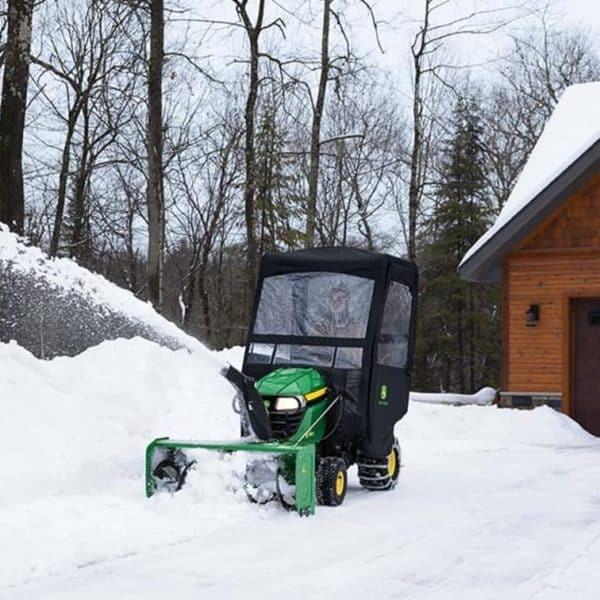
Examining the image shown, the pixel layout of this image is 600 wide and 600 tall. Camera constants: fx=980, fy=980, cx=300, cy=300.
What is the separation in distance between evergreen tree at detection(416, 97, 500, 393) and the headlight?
1130 inches

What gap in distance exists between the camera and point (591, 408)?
18.3 m

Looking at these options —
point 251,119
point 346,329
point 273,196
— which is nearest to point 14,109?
point 346,329

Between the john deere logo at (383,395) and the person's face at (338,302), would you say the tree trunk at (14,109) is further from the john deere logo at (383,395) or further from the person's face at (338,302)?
the john deere logo at (383,395)

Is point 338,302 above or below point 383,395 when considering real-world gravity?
above

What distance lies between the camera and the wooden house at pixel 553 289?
18219mm

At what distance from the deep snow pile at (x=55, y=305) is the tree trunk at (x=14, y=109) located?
1.19 metres

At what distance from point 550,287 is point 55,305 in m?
10.3

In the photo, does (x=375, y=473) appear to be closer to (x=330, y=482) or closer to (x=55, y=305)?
(x=330, y=482)

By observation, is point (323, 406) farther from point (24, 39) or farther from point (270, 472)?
point (24, 39)

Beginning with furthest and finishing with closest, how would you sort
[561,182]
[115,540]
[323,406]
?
[561,182], [323,406], [115,540]

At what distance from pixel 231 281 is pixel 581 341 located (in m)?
27.5

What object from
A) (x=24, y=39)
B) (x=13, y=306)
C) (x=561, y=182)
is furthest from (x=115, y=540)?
(x=561, y=182)

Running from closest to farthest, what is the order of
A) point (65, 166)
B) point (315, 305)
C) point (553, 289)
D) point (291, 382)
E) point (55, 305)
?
1. point (291, 382)
2. point (315, 305)
3. point (55, 305)
4. point (553, 289)
5. point (65, 166)

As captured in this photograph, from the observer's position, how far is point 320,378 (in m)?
8.92
